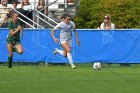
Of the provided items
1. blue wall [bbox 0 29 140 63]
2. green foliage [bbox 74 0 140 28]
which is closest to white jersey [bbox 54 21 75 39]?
blue wall [bbox 0 29 140 63]

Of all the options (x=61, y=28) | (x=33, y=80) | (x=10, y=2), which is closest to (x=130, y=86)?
(x=33, y=80)

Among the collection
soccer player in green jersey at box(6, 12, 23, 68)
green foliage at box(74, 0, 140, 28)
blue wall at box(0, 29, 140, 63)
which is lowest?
green foliage at box(74, 0, 140, 28)

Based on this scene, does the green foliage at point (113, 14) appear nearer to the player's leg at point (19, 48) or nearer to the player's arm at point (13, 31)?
the player's leg at point (19, 48)

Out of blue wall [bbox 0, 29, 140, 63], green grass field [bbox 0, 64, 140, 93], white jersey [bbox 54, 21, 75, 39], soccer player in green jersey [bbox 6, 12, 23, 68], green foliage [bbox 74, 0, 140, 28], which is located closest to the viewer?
green grass field [bbox 0, 64, 140, 93]

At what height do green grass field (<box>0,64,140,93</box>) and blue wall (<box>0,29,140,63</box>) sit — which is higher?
green grass field (<box>0,64,140,93</box>)

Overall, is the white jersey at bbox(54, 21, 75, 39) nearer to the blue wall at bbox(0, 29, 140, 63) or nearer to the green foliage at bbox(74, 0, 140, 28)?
the blue wall at bbox(0, 29, 140, 63)

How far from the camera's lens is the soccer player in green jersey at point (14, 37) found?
20.8 meters

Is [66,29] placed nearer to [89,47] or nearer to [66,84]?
[89,47]

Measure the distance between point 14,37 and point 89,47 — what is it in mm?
3197

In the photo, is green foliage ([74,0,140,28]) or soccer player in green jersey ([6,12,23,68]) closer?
soccer player in green jersey ([6,12,23,68])

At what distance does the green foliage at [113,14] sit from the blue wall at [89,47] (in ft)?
89.9

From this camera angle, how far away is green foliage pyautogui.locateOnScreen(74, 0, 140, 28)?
2020 inches

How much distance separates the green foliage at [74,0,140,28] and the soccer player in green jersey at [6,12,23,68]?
2974 cm

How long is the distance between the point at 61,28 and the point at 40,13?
5992 mm
